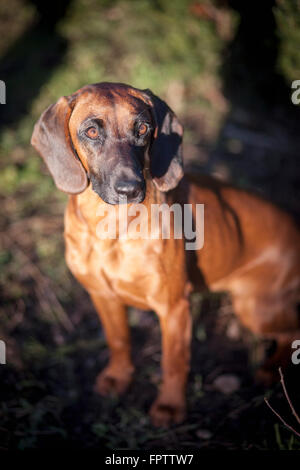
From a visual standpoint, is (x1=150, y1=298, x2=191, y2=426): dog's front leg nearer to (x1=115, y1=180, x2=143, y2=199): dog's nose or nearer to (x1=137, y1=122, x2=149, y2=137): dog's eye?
(x1=115, y1=180, x2=143, y2=199): dog's nose

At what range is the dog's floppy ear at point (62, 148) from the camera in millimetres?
2115

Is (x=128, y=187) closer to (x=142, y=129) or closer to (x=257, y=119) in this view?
(x=142, y=129)

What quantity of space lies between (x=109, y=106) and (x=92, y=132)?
0.55 ft

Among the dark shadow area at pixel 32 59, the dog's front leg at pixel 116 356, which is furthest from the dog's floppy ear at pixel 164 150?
the dark shadow area at pixel 32 59

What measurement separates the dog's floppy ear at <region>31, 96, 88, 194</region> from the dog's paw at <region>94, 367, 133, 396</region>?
171 centimetres

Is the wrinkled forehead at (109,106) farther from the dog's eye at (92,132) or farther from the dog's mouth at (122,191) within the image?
the dog's mouth at (122,191)

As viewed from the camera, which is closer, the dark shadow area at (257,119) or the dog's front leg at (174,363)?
the dog's front leg at (174,363)

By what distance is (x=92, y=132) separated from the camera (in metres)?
2.04

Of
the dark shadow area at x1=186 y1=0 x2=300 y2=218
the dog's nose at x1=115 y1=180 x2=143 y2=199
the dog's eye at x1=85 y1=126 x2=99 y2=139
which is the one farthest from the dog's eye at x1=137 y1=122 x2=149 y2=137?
the dark shadow area at x1=186 y1=0 x2=300 y2=218

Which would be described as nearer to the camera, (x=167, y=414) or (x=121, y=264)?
(x=121, y=264)

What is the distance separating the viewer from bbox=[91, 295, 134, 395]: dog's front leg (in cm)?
287

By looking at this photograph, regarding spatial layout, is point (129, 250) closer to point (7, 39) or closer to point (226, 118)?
point (226, 118)

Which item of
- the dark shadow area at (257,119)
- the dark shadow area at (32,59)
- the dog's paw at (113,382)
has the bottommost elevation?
the dog's paw at (113,382)

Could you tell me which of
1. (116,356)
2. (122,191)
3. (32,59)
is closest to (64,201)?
(116,356)
